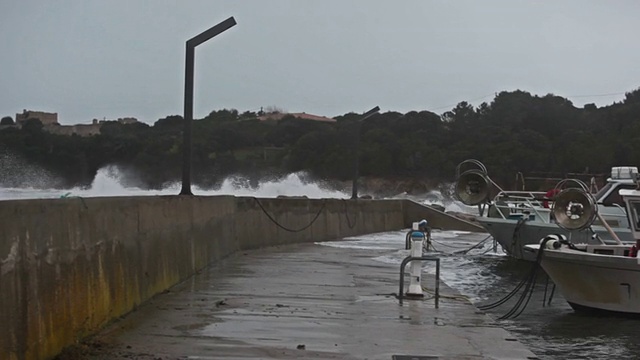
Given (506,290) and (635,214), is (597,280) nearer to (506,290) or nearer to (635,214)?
(635,214)

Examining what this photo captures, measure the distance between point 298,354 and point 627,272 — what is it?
26.5ft

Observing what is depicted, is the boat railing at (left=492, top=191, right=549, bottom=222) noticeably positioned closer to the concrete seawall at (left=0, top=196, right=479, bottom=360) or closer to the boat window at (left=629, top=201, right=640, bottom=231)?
the boat window at (left=629, top=201, right=640, bottom=231)

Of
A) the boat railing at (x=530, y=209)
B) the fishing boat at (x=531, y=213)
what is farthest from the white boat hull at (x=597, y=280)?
the boat railing at (x=530, y=209)

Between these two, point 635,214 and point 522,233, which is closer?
point 635,214

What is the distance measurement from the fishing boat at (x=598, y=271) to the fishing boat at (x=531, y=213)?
13.1 ft

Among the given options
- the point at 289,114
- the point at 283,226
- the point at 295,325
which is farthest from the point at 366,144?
the point at 295,325

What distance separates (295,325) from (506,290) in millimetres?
9892

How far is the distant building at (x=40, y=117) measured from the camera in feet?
53.2

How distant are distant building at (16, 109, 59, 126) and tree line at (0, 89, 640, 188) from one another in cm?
15

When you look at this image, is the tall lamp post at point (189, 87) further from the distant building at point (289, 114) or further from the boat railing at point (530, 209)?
the distant building at point (289, 114)

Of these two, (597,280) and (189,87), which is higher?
(189,87)

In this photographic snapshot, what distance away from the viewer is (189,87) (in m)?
15.5

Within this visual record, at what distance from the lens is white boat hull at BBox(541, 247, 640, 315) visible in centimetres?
1509

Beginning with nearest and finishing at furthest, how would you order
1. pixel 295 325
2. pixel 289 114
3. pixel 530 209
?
1. pixel 295 325
2. pixel 530 209
3. pixel 289 114
